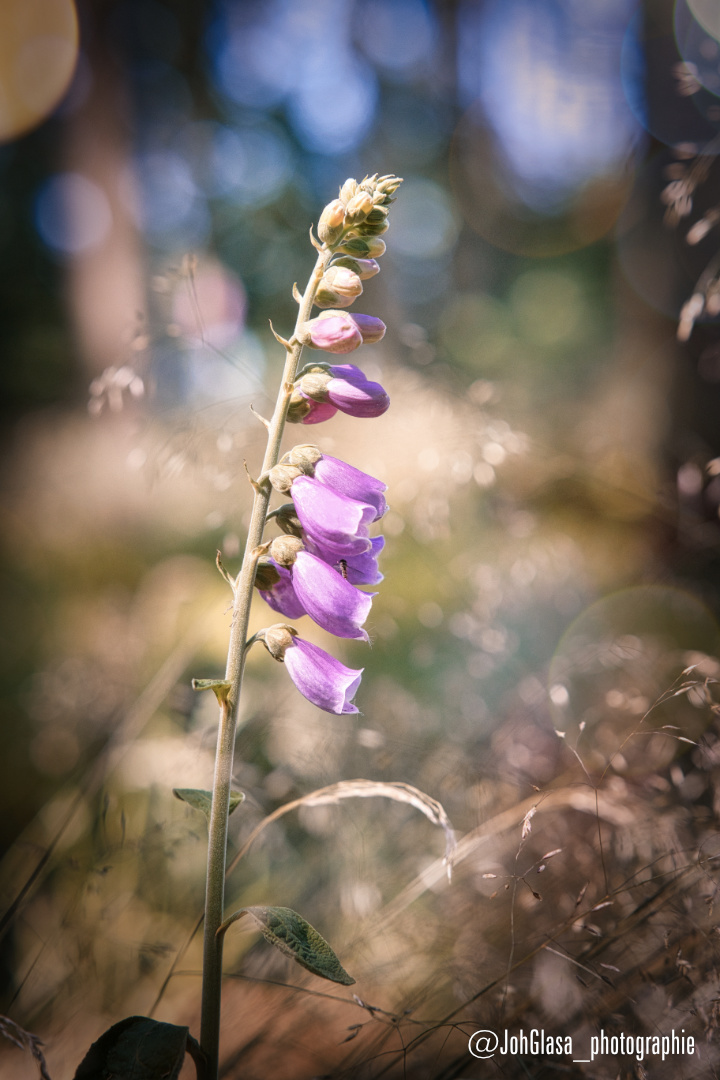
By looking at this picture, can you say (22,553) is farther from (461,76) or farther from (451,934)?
(461,76)

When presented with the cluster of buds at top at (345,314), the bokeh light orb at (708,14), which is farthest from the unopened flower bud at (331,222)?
the bokeh light orb at (708,14)

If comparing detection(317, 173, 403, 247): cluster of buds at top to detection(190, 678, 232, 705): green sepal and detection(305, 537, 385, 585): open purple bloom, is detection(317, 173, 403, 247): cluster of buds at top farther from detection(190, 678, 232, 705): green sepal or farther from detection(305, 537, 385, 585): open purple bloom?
detection(190, 678, 232, 705): green sepal

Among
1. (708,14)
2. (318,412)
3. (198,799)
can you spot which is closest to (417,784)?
(198,799)

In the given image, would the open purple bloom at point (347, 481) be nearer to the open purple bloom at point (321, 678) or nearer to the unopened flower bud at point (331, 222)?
the open purple bloom at point (321, 678)

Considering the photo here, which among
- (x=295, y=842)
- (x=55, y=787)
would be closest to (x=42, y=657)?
(x=55, y=787)

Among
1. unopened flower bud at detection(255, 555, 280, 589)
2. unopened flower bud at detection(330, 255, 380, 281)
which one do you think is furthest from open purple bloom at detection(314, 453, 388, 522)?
unopened flower bud at detection(330, 255, 380, 281)

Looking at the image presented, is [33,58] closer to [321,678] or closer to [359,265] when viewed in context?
[359,265]
